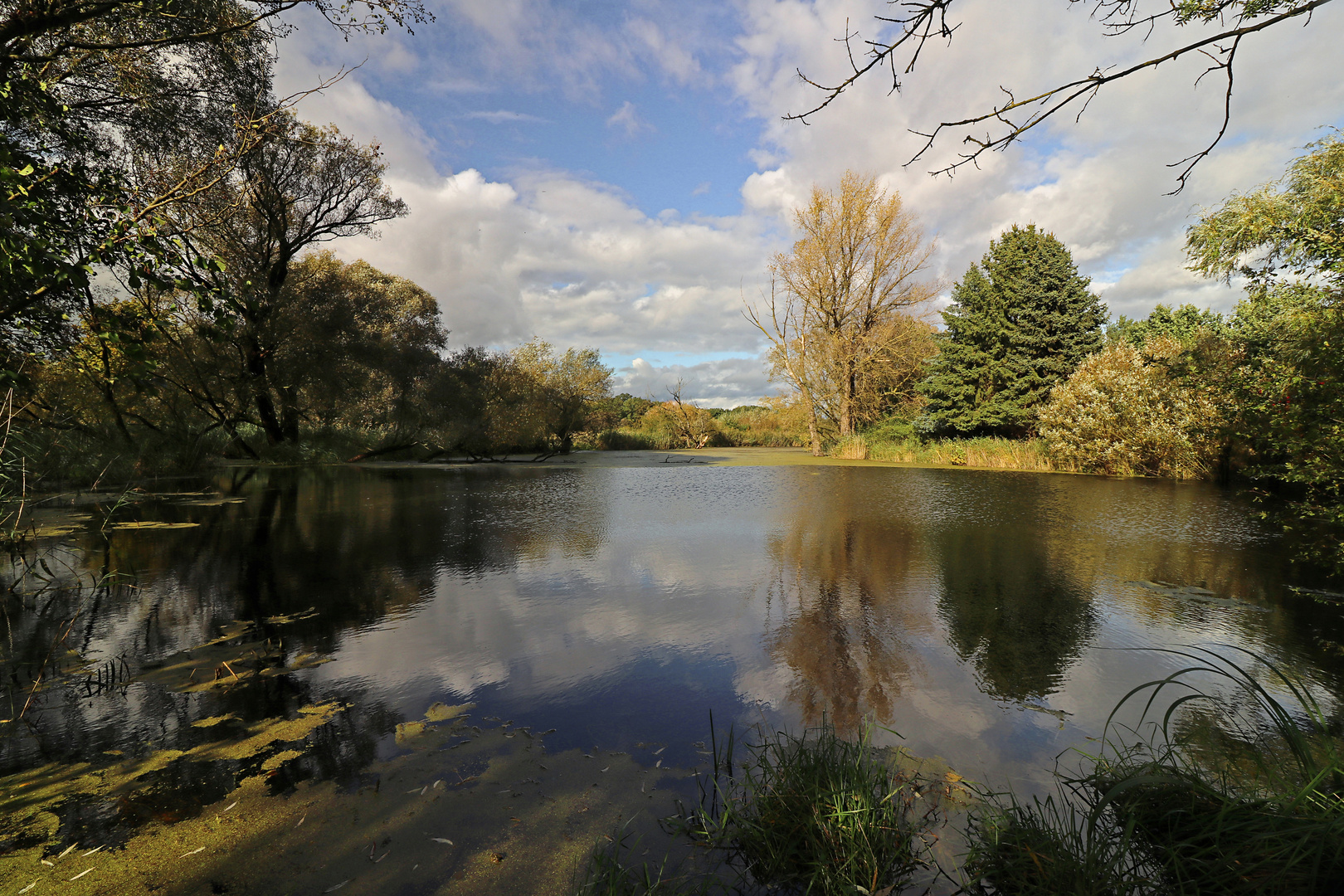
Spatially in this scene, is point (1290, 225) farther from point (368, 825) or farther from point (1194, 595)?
point (368, 825)

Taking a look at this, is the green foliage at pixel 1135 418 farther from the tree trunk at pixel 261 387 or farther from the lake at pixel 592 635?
the tree trunk at pixel 261 387

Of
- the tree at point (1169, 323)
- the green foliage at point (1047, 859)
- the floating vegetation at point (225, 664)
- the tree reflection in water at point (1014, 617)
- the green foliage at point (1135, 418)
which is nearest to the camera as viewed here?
the green foliage at point (1047, 859)

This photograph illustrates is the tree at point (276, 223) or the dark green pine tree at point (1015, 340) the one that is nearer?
the tree at point (276, 223)

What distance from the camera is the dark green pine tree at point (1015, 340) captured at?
22.3 metres

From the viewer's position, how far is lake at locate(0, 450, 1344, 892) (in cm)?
278

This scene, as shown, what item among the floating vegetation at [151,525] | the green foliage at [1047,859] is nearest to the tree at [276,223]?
the floating vegetation at [151,525]

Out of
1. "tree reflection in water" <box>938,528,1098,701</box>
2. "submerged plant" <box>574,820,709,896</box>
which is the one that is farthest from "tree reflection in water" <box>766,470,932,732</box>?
"submerged plant" <box>574,820,709,896</box>

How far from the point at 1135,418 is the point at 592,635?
17.2m

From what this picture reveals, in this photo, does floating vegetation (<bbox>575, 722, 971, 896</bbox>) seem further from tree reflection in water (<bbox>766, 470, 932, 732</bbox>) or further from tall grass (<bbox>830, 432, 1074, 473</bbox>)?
tall grass (<bbox>830, 432, 1074, 473</bbox>)

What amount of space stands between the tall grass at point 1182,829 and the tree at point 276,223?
1869 centimetres

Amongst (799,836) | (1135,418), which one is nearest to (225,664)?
(799,836)

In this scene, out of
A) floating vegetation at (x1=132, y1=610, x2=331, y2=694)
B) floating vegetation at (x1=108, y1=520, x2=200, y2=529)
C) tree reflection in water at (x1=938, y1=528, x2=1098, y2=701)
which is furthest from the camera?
A: floating vegetation at (x1=108, y1=520, x2=200, y2=529)

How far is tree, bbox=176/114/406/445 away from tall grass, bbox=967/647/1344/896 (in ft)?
61.3

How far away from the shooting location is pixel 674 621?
4.74 m
